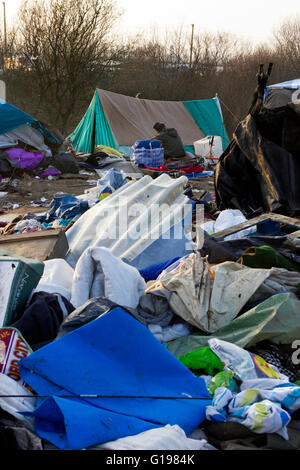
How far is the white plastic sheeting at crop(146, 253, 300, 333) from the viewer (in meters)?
2.75

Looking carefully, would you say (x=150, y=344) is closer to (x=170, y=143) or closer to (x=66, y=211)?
(x=66, y=211)

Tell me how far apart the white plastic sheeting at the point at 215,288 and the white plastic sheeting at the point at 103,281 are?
0.14 m

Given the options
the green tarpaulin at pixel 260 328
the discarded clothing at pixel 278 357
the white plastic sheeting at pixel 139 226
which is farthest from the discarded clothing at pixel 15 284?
the discarded clothing at pixel 278 357

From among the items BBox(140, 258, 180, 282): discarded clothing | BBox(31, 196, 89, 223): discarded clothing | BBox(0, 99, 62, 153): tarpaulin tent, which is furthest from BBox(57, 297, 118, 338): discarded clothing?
BBox(0, 99, 62, 153): tarpaulin tent

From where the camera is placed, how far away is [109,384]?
192cm

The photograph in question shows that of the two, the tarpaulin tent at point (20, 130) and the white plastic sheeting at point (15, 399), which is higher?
the tarpaulin tent at point (20, 130)

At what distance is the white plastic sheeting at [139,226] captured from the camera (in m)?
3.97

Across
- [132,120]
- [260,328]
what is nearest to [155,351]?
[260,328]

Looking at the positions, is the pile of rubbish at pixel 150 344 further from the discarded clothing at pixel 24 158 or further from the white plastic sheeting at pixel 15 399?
the discarded clothing at pixel 24 158

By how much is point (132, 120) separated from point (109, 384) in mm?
12722

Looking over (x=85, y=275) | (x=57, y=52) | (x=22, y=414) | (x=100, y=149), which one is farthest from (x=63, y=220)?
(x=57, y=52)
